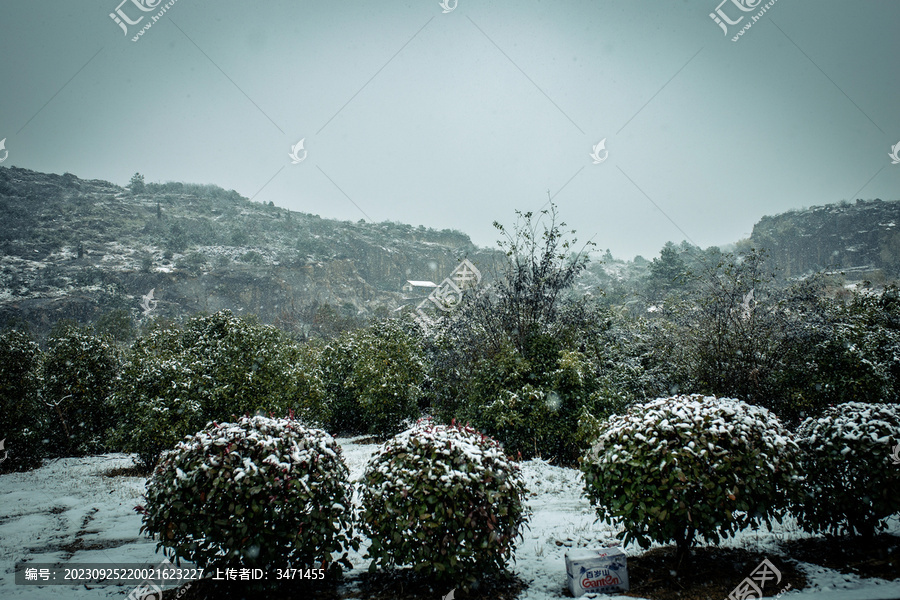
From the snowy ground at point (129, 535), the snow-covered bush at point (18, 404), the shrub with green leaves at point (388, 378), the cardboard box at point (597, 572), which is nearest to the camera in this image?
the cardboard box at point (597, 572)

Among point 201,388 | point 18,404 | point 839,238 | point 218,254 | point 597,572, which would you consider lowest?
point 597,572

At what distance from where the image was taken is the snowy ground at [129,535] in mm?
3561

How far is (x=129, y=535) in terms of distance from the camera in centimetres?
538

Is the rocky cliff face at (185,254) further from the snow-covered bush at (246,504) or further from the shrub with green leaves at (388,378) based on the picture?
the snow-covered bush at (246,504)

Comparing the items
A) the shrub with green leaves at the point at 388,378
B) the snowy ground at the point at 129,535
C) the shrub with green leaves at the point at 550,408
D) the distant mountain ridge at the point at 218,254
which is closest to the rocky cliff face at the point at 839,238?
the distant mountain ridge at the point at 218,254

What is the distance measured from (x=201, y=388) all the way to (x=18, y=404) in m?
5.63

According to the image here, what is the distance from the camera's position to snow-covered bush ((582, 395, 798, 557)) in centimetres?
345

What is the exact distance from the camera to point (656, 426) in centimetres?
380

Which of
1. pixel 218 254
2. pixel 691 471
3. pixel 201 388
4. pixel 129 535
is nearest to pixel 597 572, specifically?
pixel 691 471

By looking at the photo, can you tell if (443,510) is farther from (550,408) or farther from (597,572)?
(550,408)

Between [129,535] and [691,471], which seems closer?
[691,471]

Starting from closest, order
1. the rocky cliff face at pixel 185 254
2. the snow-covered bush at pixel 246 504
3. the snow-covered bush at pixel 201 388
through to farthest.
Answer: the snow-covered bush at pixel 246 504, the snow-covered bush at pixel 201 388, the rocky cliff face at pixel 185 254

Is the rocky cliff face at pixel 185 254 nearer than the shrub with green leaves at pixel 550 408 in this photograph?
No

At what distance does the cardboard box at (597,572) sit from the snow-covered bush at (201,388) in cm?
744
